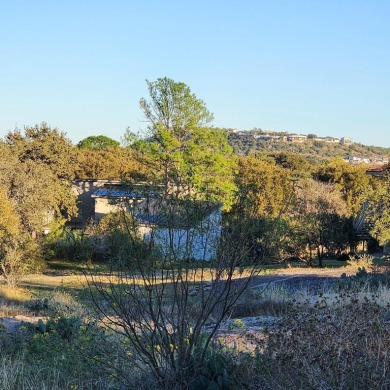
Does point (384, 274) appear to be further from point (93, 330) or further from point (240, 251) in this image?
point (240, 251)

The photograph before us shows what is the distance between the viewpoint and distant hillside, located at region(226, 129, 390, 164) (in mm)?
99438

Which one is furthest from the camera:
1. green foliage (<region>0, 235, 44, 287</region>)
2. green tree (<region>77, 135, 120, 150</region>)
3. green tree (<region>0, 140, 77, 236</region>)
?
green tree (<region>77, 135, 120, 150</region>)

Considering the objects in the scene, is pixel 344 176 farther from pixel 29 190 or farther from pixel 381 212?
pixel 29 190

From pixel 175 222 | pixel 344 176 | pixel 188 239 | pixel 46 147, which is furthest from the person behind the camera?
pixel 344 176

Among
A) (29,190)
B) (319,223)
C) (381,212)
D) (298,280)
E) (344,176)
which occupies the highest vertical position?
(344,176)

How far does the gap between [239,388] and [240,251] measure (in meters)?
1.06

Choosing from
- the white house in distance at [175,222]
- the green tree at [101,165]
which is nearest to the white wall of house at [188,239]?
the white house in distance at [175,222]

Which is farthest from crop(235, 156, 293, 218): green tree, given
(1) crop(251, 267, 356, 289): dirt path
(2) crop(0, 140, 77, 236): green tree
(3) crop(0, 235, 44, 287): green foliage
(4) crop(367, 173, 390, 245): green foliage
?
(2) crop(0, 140, 77, 236): green tree

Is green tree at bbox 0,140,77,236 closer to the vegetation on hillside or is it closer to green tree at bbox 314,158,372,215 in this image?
the vegetation on hillside

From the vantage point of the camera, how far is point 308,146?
108125mm

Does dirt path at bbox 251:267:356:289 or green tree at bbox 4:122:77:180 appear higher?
green tree at bbox 4:122:77:180

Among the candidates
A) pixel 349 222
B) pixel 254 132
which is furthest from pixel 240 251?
pixel 254 132

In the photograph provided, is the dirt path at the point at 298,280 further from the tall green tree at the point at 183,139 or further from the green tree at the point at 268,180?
the tall green tree at the point at 183,139

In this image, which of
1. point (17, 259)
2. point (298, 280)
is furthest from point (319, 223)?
point (17, 259)
